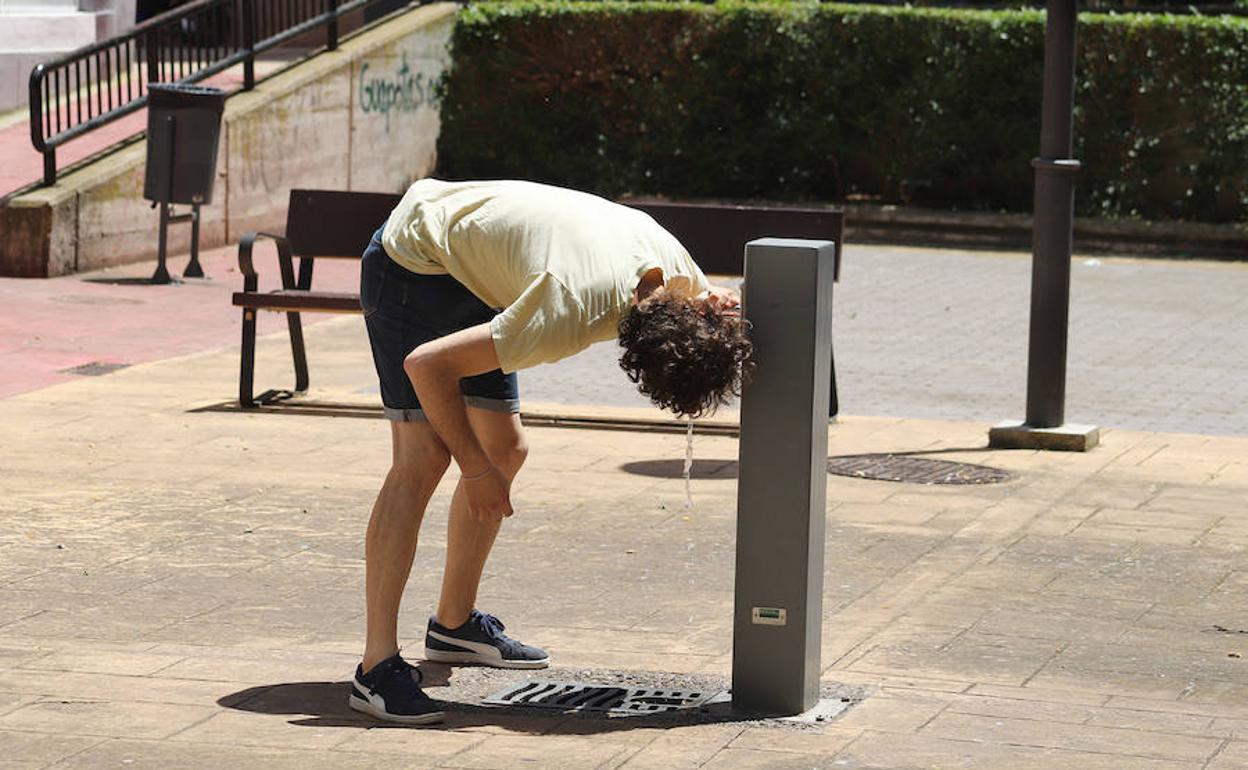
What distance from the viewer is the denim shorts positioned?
5230 mm

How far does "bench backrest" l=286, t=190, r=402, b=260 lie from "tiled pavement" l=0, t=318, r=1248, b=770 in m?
1.09

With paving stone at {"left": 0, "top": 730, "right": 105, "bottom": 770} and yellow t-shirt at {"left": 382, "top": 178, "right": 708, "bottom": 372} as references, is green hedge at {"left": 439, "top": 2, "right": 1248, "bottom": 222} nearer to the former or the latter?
yellow t-shirt at {"left": 382, "top": 178, "right": 708, "bottom": 372}

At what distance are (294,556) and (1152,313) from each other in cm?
909

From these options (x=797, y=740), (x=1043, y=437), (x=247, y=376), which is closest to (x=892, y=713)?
(x=797, y=740)

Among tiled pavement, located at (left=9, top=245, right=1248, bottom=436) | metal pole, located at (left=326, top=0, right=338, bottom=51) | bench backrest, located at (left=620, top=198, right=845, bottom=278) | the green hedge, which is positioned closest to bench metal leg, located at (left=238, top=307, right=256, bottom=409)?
tiled pavement, located at (left=9, top=245, right=1248, bottom=436)

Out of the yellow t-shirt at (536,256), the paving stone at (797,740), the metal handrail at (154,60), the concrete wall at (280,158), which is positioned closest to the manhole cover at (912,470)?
the paving stone at (797,740)

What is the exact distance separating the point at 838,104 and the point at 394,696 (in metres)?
15.9

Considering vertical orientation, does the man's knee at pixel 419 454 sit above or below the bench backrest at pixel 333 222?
below

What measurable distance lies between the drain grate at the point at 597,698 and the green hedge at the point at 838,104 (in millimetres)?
15211

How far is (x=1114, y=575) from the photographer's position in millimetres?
6840

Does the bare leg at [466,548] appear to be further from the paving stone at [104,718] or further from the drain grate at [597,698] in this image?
the paving stone at [104,718]

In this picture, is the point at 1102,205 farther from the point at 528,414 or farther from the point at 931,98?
the point at 528,414

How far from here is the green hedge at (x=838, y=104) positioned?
19.6m

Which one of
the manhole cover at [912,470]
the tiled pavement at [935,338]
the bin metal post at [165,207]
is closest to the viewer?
the manhole cover at [912,470]
